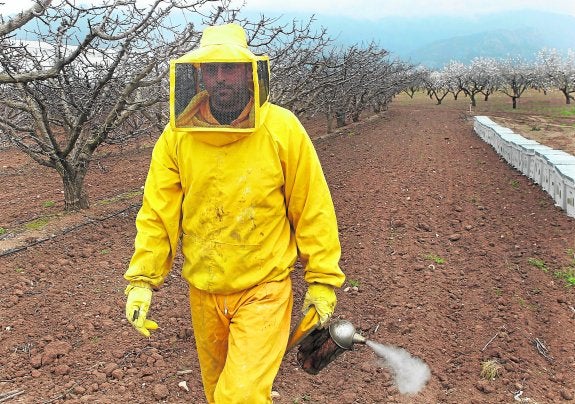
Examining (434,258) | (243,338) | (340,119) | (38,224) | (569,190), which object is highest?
(243,338)

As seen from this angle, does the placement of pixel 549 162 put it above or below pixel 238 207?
below

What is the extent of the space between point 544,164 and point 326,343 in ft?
25.7

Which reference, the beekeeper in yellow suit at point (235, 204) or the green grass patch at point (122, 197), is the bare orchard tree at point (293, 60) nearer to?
the green grass patch at point (122, 197)

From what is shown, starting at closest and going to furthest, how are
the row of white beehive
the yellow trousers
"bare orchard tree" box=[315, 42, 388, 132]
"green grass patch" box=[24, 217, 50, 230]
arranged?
the yellow trousers → "green grass patch" box=[24, 217, 50, 230] → the row of white beehive → "bare orchard tree" box=[315, 42, 388, 132]

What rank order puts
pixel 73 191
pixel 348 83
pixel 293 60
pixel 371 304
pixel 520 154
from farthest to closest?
pixel 348 83
pixel 520 154
pixel 293 60
pixel 73 191
pixel 371 304

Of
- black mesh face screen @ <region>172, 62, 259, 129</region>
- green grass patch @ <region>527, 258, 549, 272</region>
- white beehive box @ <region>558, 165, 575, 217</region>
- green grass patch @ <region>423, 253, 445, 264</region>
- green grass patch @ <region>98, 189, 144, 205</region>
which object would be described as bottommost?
green grass patch @ <region>98, 189, 144, 205</region>

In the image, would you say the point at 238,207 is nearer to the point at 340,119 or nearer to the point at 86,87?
the point at 86,87

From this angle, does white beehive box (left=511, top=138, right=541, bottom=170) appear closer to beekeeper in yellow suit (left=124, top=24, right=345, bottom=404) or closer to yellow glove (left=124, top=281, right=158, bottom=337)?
beekeeper in yellow suit (left=124, top=24, right=345, bottom=404)

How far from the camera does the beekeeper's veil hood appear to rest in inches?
96.1

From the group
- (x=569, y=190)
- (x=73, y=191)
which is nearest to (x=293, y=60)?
(x=73, y=191)

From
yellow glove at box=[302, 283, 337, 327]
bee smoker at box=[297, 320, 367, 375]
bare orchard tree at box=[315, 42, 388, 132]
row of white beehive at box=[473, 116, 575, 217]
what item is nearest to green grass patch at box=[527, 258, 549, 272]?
row of white beehive at box=[473, 116, 575, 217]

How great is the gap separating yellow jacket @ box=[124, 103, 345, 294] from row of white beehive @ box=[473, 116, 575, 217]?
6.07 m

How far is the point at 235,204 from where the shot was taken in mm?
2510

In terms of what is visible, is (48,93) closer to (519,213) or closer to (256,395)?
(256,395)
